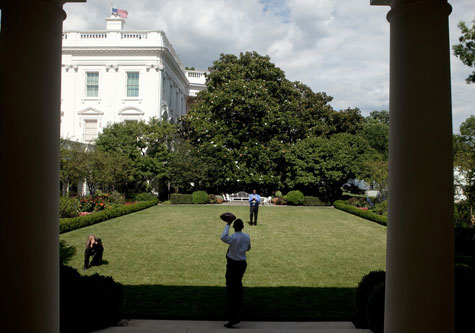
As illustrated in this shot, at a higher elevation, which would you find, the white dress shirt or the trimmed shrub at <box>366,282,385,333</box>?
the white dress shirt

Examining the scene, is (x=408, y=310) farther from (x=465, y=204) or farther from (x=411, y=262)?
(x=465, y=204)

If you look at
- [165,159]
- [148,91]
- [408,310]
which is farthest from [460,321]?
[148,91]

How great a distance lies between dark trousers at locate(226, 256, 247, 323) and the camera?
6375 mm

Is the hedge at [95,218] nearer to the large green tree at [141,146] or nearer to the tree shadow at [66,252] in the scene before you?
the tree shadow at [66,252]

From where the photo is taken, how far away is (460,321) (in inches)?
191

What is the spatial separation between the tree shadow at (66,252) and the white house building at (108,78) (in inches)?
900

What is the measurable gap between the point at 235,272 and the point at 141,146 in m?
25.8

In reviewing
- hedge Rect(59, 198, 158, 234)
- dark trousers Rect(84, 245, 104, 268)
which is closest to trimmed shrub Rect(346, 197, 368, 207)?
hedge Rect(59, 198, 158, 234)

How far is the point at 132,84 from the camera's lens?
1405 inches

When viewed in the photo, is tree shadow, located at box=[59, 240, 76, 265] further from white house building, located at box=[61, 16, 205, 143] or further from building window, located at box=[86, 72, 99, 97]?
building window, located at box=[86, 72, 99, 97]

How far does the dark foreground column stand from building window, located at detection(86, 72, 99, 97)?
114 ft

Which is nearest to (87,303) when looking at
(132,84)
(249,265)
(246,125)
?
(249,265)

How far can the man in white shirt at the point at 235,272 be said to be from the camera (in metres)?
6.39

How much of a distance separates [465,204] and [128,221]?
1729 centimetres
